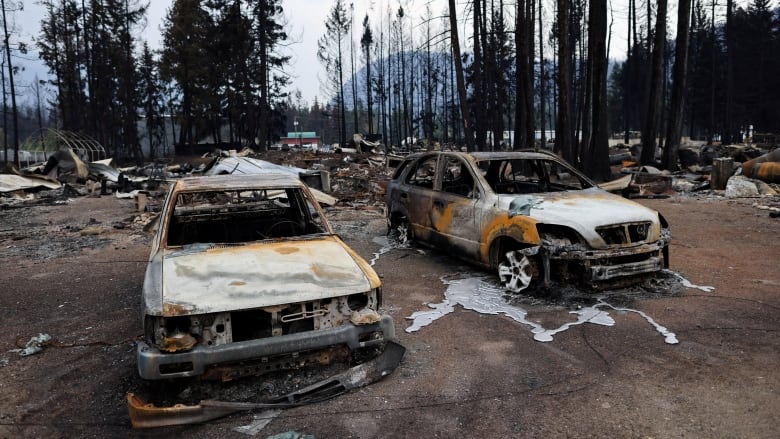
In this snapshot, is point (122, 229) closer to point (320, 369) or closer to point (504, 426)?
point (320, 369)

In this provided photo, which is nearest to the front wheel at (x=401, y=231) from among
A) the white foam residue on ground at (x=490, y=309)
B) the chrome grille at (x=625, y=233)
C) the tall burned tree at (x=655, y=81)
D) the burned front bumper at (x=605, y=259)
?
the white foam residue on ground at (x=490, y=309)

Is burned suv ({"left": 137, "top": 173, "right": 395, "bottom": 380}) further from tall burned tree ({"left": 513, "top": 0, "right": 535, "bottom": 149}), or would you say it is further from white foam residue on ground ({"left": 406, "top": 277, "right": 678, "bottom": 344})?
tall burned tree ({"left": 513, "top": 0, "right": 535, "bottom": 149})

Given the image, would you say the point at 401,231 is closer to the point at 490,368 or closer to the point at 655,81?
the point at 490,368

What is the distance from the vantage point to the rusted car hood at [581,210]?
5.37 metres

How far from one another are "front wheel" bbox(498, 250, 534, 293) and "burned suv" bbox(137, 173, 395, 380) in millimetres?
2240

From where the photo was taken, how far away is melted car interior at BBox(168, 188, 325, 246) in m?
5.21

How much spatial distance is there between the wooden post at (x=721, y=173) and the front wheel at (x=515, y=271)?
12.4m

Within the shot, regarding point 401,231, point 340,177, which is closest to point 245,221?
point 401,231

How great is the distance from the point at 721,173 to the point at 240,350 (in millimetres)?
15914

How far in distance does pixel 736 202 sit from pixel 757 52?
45.1 meters

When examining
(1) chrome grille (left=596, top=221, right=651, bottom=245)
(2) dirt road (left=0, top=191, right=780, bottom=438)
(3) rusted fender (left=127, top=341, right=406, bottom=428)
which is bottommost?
(2) dirt road (left=0, top=191, right=780, bottom=438)

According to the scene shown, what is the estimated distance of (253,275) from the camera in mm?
3730

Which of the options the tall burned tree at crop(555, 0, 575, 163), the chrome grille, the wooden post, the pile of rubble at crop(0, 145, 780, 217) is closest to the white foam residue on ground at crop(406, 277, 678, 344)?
the chrome grille

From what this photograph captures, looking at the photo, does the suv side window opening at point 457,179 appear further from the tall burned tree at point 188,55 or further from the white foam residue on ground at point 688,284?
the tall burned tree at point 188,55
